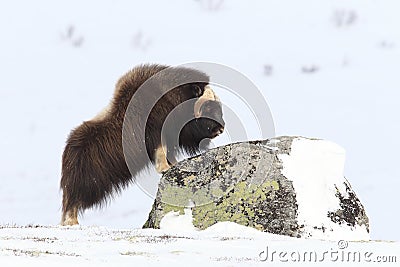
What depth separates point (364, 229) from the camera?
7.67 m

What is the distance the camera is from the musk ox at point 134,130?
790cm

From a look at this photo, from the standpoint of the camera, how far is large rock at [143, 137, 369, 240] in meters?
7.33

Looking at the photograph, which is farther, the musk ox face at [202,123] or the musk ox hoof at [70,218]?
the musk ox face at [202,123]

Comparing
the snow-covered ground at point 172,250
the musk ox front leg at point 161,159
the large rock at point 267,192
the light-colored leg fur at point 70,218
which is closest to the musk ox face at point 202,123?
the musk ox front leg at point 161,159

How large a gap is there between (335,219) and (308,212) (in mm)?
336

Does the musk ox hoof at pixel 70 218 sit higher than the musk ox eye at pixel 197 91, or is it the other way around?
the musk ox eye at pixel 197 91

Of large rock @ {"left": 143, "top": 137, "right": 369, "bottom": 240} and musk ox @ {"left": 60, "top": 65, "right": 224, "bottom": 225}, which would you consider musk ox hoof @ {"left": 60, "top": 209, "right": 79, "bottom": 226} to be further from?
large rock @ {"left": 143, "top": 137, "right": 369, "bottom": 240}

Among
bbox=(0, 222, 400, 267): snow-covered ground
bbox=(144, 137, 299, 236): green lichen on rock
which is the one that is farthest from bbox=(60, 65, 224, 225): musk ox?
bbox=(0, 222, 400, 267): snow-covered ground

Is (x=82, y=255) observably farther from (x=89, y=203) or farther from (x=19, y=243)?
(x=89, y=203)

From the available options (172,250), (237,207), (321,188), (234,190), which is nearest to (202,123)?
(234,190)

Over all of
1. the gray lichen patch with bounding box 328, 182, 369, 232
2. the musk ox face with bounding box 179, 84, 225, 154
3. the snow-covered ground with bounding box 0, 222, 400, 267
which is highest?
the musk ox face with bounding box 179, 84, 225, 154

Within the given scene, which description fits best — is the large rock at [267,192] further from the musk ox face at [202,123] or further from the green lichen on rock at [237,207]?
the musk ox face at [202,123]

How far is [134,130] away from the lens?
7.90 meters

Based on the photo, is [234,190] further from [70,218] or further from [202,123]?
[70,218]
